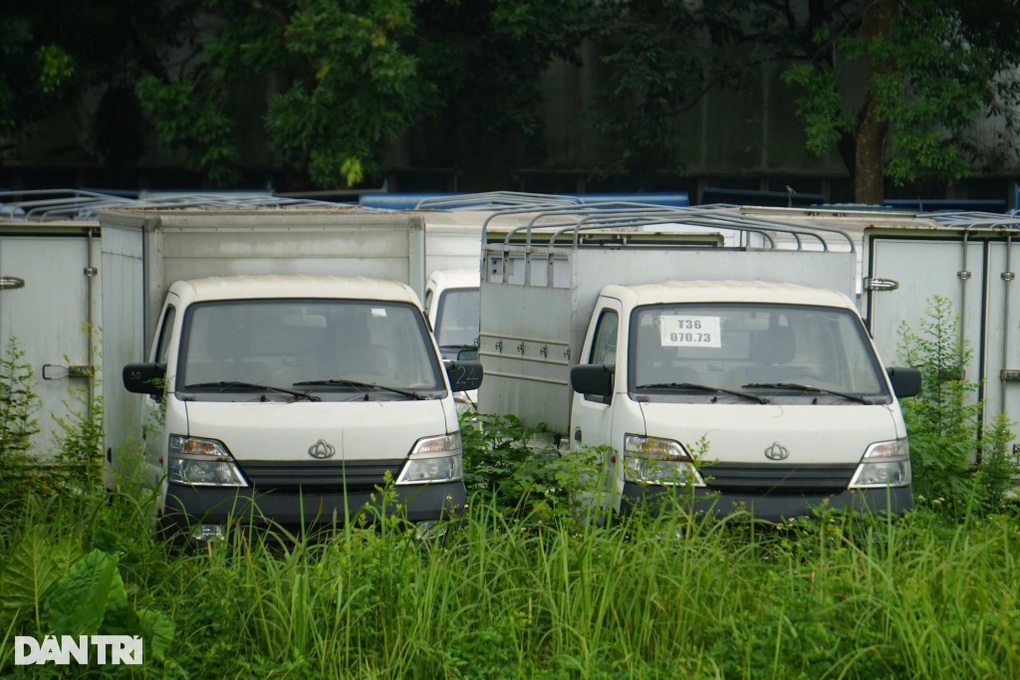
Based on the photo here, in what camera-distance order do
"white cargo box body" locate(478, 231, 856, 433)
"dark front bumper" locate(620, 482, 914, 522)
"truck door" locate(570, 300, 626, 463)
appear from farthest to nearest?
1. "white cargo box body" locate(478, 231, 856, 433)
2. "truck door" locate(570, 300, 626, 463)
3. "dark front bumper" locate(620, 482, 914, 522)

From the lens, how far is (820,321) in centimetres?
874

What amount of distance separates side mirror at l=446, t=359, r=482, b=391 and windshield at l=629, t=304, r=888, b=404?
39.8 inches

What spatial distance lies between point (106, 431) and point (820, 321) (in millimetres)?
5021

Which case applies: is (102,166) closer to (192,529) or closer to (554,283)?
(554,283)

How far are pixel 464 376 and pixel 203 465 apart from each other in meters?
1.77

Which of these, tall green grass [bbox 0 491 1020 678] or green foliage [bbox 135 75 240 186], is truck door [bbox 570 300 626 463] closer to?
tall green grass [bbox 0 491 1020 678]

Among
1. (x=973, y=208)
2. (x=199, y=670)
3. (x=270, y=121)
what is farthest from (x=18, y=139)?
(x=199, y=670)

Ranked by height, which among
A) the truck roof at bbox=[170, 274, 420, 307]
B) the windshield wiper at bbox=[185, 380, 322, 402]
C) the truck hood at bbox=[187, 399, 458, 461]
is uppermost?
the truck roof at bbox=[170, 274, 420, 307]

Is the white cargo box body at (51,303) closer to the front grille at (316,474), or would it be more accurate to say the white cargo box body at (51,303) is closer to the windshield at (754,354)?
the front grille at (316,474)

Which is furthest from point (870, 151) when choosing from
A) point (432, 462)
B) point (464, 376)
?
point (432, 462)

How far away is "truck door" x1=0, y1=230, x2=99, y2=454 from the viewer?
35.7 feet

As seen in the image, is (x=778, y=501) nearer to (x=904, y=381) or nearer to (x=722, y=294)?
(x=904, y=381)

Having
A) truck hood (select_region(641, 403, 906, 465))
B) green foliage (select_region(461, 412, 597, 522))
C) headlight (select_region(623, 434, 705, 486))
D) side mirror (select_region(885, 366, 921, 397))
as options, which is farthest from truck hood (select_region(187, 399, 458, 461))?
side mirror (select_region(885, 366, 921, 397))

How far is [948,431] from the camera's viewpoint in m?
10.2
